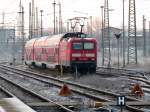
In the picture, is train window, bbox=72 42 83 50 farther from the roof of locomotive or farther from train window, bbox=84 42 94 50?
the roof of locomotive

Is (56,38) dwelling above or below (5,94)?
above

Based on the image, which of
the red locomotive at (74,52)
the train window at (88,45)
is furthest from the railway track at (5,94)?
the train window at (88,45)

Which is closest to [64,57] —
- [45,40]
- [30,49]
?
[45,40]

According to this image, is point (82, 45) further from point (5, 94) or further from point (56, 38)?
point (5, 94)

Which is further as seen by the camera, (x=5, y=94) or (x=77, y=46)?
(x=77, y=46)

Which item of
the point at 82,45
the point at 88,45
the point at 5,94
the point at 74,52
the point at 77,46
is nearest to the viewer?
the point at 5,94

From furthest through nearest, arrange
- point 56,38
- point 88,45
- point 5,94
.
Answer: point 56,38 < point 88,45 < point 5,94

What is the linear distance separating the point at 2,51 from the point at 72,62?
105772 mm

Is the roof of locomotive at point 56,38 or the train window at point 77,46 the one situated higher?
the roof of locomotive at point 56,38

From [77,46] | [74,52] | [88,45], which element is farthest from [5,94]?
[88,45]

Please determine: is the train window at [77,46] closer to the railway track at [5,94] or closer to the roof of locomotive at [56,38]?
the roof of locomotive at [56,38]

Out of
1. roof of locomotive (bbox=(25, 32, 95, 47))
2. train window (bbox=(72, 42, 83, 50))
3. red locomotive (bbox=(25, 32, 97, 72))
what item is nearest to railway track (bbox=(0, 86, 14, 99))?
red locomotive (bbox=(25, 32, 97, 72))

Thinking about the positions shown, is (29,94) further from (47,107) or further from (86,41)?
(86,41)

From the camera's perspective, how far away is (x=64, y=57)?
36219 millimetres
